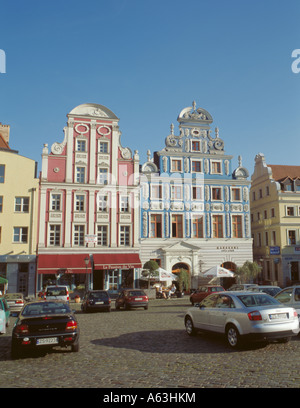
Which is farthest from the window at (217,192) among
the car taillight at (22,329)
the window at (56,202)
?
the car taillight at (22,329)

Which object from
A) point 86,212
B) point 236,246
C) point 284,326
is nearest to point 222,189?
point 236,246

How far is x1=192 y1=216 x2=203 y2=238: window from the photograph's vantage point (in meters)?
40.5

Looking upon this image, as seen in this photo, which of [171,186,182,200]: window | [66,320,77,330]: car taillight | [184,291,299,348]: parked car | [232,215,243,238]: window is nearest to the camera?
[184,291,299,348]: parked car

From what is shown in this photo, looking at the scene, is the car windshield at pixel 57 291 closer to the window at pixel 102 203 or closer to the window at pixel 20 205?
the window at pixel 20 205

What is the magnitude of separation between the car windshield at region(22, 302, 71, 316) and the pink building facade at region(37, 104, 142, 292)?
77.4 feet

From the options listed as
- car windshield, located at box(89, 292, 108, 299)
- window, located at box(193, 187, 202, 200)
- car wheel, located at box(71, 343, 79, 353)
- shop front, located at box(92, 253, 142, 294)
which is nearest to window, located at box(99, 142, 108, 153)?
window, located at box(193, 187, 202, 200)

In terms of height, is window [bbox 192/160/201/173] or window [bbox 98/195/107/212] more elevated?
window [bbox 192/160/201/173]

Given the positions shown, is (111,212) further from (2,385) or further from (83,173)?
(2,385)

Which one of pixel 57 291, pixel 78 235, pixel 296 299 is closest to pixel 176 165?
pixel 78 235

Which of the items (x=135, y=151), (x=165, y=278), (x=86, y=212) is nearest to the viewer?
(x=165, y=278)

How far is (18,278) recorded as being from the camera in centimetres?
Answer: 3494

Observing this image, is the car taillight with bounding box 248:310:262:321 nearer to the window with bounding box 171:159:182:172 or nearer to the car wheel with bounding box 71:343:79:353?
the car wheel with bounding box 71:343:79:353

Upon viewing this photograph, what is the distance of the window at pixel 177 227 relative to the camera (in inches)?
1575
